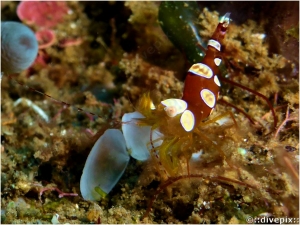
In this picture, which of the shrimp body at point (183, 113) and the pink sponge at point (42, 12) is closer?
the shrimp body at point (183, 113)

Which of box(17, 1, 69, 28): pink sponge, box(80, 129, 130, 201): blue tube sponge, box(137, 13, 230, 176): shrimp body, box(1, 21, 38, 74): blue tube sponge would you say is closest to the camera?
box(137, 13, 230, 176): shrimp body

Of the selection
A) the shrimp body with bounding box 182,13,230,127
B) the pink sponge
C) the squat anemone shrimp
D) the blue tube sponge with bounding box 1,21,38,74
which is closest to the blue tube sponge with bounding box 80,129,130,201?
the squat anemone shrimp

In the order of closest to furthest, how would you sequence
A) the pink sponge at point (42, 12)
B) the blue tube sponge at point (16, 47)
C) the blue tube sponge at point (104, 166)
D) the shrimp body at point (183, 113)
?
the shrimp body at point (183, 113) → the blue tube sponge at point (104, 166) → the blue tube sponge at point (16, 47) → the pink sponge at point (42, 12)

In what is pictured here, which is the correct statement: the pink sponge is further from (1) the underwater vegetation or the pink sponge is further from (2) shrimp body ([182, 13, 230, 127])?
(2) shrimp body ([182, 13, 230, 127])

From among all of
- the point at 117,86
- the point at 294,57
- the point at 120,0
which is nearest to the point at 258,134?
the point at 294,57

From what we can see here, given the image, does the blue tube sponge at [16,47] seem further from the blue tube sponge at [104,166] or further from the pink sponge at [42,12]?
the blue tube sponge at [104,166]

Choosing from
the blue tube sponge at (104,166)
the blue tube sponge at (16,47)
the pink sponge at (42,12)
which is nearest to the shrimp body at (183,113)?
the blue tube sponge at (104,166)

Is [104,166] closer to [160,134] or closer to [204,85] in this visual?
[160,134]

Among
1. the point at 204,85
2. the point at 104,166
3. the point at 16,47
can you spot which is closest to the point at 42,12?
the point at 16,47
